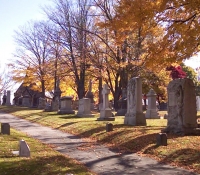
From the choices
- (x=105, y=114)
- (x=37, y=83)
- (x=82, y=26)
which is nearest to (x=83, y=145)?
(x=105, y=114)

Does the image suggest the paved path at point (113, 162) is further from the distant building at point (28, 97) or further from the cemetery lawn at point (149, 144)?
the distant building at point (28, 97)

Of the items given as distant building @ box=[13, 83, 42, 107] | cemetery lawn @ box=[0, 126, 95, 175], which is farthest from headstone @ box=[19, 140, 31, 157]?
distant building @ box=[13, 83, 42, 107]

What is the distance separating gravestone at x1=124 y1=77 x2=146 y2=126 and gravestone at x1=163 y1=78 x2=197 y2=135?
3489mm

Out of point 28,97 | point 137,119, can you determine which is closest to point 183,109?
point 137,119

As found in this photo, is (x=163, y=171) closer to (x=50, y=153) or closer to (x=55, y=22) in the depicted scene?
(x=50, y=153)

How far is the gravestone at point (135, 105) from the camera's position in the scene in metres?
16.1

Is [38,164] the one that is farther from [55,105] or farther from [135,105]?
[55,105]

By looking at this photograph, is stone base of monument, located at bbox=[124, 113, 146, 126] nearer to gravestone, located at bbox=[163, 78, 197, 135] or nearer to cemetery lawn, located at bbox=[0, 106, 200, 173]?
cemetery lawn, located at bbox=[0, 106, 200, 173]

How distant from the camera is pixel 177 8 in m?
11.0

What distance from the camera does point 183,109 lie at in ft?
40.1

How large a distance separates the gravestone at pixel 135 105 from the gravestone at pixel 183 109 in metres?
3.49

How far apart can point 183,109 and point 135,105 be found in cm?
442

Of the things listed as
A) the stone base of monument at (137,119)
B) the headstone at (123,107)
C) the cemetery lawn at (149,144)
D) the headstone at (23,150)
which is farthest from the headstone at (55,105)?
the headstone at (23,150)

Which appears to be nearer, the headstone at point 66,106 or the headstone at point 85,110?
the headstone at point 85,110
